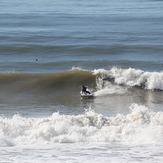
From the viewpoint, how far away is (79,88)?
2108cm

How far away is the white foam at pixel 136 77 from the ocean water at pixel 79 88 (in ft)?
0.15

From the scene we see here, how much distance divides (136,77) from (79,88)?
279 cm

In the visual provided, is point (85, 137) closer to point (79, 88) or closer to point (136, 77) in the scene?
point (79, 88)

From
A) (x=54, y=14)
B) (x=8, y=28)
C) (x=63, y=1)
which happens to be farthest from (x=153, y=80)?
(x=63, y=1)

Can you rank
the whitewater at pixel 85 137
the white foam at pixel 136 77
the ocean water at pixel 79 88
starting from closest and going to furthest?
1. the whitewater at pixel 85 137
2. the ocean water at pixel 79 88
3. the white foam at pixel 136 77

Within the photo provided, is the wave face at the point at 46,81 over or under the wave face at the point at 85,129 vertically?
over

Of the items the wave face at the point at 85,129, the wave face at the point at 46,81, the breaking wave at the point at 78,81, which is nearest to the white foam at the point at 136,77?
the breaking wave at the point at 78,81

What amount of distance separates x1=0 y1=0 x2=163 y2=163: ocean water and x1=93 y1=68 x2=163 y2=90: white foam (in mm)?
46

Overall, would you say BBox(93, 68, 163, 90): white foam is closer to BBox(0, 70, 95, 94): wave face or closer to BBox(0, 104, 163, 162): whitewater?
BBox(0, 70, 95, 94): wave face

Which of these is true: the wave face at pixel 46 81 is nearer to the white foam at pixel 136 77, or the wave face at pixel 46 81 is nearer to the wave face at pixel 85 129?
the white foam at pixel 136 77

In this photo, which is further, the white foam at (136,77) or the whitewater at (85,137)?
the white foam at (136,77)

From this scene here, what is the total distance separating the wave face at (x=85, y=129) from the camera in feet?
44.2

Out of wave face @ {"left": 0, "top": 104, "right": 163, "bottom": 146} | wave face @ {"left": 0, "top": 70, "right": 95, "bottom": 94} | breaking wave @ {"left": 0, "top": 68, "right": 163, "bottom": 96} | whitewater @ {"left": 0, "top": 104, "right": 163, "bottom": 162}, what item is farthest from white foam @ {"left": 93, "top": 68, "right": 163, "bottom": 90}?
wave face @ {"left": 0, "top": 104, "right": 163, "bottom": 146}

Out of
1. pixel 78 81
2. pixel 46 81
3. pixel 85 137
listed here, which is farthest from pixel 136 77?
pixel 85 137
